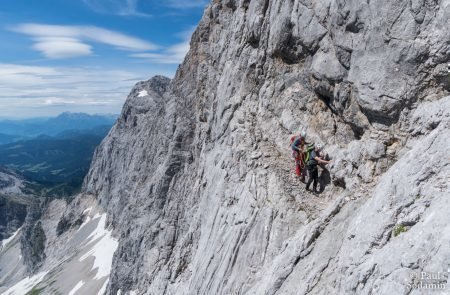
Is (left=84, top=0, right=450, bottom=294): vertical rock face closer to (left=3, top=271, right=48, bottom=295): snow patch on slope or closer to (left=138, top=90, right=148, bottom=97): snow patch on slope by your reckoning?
(left=138, top=90, right=148, bottom=97): snow patch on slope

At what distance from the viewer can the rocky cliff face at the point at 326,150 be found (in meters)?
13.4

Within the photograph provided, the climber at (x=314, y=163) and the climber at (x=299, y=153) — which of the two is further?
the climber at (x=299, y=153)

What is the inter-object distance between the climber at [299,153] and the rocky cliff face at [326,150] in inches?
31.1

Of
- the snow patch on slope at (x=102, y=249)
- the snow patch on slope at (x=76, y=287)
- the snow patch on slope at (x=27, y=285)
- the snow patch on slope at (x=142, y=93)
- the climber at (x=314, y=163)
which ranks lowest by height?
the snow patch on slope at (x=27, y=285)

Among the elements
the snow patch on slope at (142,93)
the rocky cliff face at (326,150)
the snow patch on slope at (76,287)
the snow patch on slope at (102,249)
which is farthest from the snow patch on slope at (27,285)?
the rocky cliff face at (326,150)

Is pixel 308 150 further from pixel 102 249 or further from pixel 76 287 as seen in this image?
pixel 102 249

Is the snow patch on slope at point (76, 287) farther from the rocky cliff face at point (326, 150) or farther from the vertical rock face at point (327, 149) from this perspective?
the vertical rock face at point (327, 149)

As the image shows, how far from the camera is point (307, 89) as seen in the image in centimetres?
2552

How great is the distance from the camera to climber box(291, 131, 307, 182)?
2264cm

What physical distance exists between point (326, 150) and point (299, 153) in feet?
5.63

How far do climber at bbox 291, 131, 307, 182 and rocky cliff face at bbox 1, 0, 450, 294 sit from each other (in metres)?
0.79

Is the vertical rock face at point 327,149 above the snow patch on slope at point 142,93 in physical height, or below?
below

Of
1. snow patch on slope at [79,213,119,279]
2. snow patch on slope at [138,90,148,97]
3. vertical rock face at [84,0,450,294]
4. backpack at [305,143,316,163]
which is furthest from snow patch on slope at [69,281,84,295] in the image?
backpack at [305,143,316,163]

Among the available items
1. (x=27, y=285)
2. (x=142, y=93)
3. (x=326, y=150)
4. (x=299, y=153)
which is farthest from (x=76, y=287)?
(x=326, y=150)
